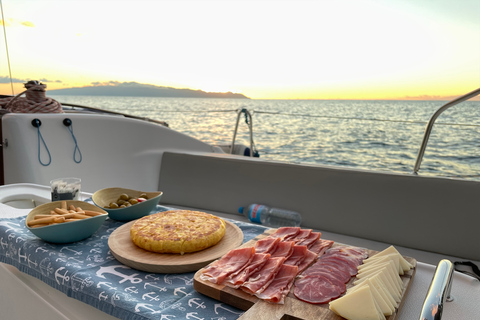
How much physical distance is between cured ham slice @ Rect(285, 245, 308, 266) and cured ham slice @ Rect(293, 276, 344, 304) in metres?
0.09

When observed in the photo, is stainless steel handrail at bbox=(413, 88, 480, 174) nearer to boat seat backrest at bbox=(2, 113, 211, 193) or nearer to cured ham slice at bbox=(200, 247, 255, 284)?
cured ham slice at bbox=(200, 247, 255, 284)

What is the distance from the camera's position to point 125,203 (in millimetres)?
1257

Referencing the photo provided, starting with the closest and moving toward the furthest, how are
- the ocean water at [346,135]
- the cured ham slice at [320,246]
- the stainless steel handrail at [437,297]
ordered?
the stainless steel handrail at [437,297], the cured ham slice at [320,246], the ocean water at [346,135]

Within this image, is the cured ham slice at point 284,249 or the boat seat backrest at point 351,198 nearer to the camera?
the cured ham slice at point 284,249

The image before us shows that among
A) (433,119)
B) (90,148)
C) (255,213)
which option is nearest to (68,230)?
(255,213)

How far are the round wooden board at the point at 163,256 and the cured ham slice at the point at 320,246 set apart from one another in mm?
193

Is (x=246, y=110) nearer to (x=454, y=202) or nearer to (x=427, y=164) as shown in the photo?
(x=454, y=202)

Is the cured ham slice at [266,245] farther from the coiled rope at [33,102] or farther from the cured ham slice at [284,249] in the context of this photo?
the coiled rope at [33,102]

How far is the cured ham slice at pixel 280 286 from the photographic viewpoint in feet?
2.26

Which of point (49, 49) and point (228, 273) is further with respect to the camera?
point (49, 49)

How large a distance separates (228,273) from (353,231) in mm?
1433

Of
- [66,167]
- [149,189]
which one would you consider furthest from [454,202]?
[66,167]

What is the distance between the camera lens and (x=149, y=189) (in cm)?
271

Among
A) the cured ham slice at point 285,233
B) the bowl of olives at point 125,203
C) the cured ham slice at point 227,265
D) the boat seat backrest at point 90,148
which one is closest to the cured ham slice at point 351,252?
the cured ham slice at point 285,233
